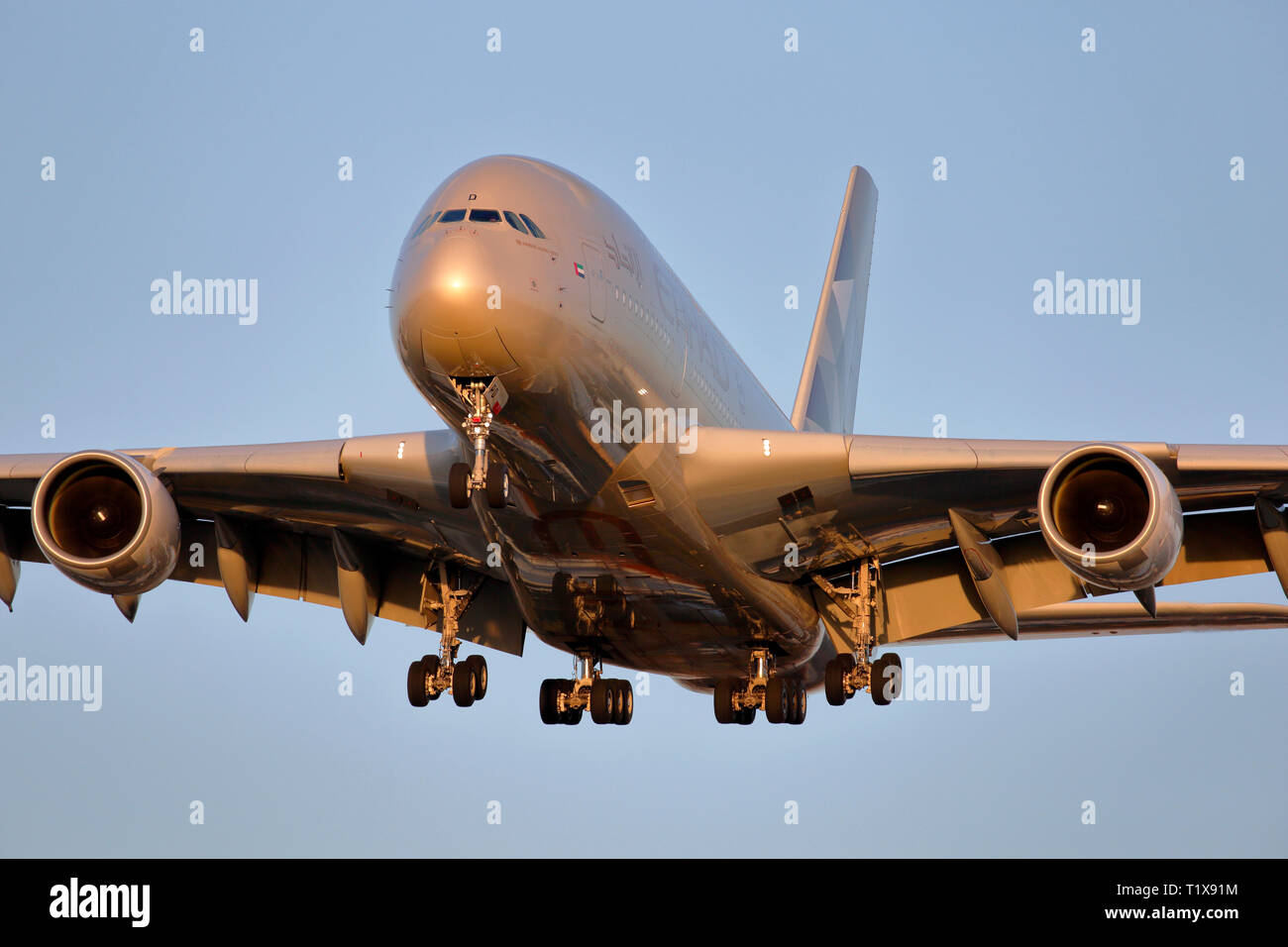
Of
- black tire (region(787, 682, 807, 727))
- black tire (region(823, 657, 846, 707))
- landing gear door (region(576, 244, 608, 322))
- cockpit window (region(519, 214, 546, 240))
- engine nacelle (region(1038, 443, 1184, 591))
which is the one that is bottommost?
black tire (region(787, 682, 807, 727))

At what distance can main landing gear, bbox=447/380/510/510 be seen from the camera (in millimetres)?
16469

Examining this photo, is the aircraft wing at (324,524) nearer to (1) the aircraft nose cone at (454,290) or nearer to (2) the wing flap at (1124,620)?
(1) the aircraft nose cone at (454,290)

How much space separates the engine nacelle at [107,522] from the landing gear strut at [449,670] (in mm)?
3637

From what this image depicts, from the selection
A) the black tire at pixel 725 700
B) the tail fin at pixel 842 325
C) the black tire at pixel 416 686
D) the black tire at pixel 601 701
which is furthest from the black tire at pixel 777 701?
the tail fin at pixel 842 325

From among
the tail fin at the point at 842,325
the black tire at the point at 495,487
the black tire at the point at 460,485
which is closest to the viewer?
the black tire at the point at 460,485

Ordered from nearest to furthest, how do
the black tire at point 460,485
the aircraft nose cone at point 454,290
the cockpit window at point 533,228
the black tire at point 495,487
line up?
the aircraft nose cone at point 454,290
the cockpit window at point 533,228
the black tire at point 460,485
the black tire at point 495,487

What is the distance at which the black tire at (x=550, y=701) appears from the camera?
23672 millimetres

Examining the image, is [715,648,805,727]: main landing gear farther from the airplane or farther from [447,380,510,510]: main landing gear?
[447,380,510,510]: main landing gear

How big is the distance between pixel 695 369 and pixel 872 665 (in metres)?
5.03

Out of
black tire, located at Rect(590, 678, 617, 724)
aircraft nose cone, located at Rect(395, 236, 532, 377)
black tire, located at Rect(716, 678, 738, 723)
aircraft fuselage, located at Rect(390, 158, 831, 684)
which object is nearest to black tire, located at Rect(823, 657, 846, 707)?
aircraft fuselage, located at Rect(390, 158, 831, 684)

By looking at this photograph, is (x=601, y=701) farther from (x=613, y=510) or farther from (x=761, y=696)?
(x=613, y=510)

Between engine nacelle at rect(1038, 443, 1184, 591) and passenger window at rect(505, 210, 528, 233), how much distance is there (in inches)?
251

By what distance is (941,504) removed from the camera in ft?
66.3
